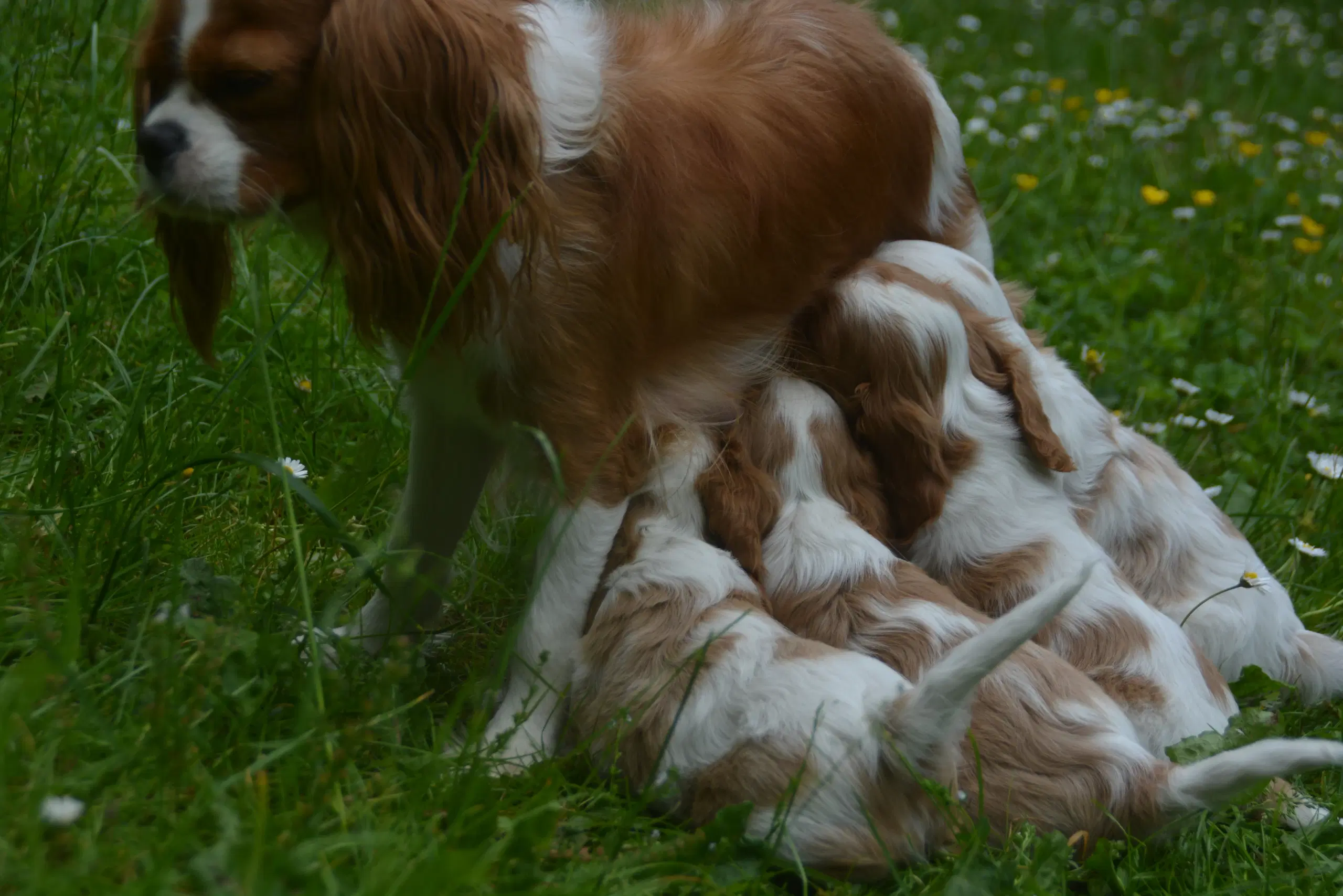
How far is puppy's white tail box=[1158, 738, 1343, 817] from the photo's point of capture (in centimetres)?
243

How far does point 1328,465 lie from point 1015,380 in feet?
3.82

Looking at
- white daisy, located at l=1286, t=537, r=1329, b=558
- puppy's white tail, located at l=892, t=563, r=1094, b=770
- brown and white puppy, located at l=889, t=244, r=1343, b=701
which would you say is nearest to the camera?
puppy's white tail, located at l=892, t=563, r=1094, b=770

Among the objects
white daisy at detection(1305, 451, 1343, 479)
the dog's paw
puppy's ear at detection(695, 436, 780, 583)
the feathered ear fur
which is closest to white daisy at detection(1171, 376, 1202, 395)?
white daisy at detection(1305, 451, 1343, 479)

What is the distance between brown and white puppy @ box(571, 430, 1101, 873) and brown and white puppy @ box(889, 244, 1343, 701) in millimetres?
795

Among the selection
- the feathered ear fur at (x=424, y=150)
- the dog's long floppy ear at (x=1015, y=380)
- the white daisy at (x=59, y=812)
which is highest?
the feathered ear fur at (x=424, y=150)

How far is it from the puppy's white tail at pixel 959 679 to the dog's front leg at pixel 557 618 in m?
0.71

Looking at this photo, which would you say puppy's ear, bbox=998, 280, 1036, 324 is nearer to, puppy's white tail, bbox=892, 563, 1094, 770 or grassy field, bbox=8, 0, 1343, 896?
grassy field, bbox=8, 0, 1343, 896

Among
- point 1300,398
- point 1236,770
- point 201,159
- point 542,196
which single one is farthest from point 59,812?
point 1300,398

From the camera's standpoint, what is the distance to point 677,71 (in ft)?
10.4

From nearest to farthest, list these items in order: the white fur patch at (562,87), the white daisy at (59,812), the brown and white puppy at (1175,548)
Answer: the white daisy at (59,812) < the white fur patch at (562,87) < the brown and white puppy at (1175,548)

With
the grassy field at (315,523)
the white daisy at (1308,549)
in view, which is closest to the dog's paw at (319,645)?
the grassy field at (315,523)

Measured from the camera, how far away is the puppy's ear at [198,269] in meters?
2.97

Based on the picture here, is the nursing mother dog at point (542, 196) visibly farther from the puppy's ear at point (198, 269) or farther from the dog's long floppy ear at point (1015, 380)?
the dog's long floppy ear at point (1015, 380)

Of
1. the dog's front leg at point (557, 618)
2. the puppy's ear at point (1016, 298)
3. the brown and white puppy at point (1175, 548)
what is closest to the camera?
the dog's front leg at point (557, 618)
